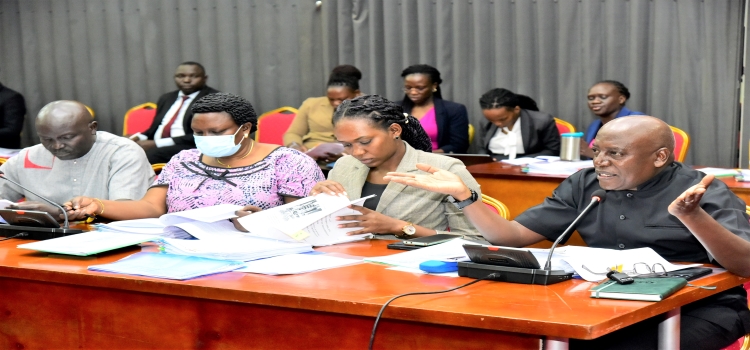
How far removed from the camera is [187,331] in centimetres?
221

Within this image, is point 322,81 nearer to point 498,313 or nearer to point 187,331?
point 187,331

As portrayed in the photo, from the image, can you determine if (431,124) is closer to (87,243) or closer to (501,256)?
(87,243)

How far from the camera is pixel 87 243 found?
2596mm

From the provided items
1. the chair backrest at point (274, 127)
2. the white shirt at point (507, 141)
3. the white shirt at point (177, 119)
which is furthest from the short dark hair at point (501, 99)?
the white shirt at point (177, 119)

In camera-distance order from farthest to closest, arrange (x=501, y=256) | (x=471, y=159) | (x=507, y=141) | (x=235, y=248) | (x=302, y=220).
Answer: (x=507, y=141) → (x=471, y=159) → (x=302, y=220) → (x=235, y=248) → (x=501, y=256)

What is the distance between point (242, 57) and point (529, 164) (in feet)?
11.2

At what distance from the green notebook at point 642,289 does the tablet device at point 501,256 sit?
0.58 ft

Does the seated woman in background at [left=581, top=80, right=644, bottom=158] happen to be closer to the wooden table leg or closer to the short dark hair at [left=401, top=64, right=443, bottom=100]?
the short dark hair at [left=401, top=64, right=443, bottom=100]

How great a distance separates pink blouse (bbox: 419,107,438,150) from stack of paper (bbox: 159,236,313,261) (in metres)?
3.51

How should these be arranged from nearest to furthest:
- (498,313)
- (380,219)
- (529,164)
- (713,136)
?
1. (498,313)
2. (380,219)
3. (529,164)
4. (713,136)

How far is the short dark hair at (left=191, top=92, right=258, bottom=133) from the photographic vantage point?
3297 mm

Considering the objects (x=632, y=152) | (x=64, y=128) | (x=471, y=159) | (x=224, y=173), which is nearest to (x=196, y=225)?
(x=224, y=173)

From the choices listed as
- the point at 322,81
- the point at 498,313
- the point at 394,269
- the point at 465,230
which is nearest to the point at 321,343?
the point at 394,269

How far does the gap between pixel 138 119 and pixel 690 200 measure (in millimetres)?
5738
